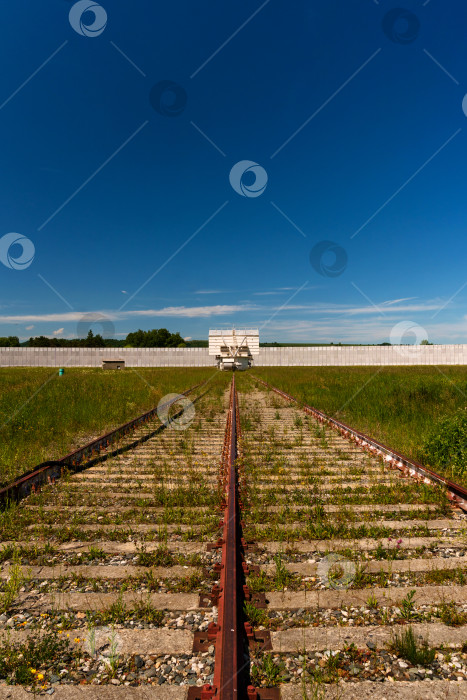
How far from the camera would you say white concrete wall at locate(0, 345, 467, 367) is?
159 ft

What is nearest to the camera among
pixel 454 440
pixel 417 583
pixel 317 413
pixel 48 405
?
pixel 417 583

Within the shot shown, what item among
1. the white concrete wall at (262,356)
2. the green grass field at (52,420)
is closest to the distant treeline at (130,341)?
the white concrete wall at (262,356)

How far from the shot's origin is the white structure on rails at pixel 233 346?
1671 inches

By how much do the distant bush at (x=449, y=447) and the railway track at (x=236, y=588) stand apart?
99 centimetres

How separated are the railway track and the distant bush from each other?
3.26ft

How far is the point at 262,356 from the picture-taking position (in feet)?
165

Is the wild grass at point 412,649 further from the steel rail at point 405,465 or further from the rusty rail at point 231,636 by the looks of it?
the steel rail at point 405,465

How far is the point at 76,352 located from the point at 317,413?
42851 mm

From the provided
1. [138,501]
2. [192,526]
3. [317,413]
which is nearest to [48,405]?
[317,413]

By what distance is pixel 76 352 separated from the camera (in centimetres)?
4891

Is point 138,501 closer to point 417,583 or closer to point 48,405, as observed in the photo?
point 417,583

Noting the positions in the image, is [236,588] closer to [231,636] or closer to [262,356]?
[231,636]

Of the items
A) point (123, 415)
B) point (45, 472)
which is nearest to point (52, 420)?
point (123, 415)

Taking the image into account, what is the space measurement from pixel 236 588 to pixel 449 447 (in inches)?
185
